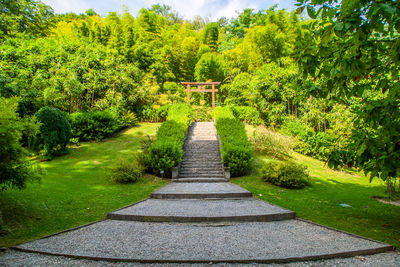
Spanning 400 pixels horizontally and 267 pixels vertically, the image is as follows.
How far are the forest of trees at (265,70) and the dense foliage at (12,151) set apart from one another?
1.81ft

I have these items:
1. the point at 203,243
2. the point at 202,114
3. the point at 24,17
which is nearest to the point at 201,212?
the point at 203,243

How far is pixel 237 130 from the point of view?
10.8 m

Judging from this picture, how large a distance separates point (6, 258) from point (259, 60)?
80.1 ft

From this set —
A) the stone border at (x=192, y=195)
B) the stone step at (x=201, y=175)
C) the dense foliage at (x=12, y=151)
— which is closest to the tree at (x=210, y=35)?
the stone step at (x=201, y=175)

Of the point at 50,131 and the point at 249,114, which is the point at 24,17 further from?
the point at 249,114

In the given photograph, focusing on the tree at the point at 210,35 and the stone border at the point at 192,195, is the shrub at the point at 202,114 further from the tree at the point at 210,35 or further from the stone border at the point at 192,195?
the tree at the point at 210,35

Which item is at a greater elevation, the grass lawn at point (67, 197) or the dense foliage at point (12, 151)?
the dense foliage at point (12, 151)

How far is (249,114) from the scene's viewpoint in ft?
59.4

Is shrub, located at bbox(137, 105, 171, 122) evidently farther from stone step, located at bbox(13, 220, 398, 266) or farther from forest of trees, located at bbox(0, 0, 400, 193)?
stone step, located at bbox(13, 220, 398, 266)

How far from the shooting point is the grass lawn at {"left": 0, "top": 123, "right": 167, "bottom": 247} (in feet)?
12.7

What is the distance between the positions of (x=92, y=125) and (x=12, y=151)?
8.95 metres

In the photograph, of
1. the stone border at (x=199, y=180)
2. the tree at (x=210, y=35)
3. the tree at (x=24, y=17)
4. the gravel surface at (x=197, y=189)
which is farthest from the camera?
the tree at (x=210, y=35)

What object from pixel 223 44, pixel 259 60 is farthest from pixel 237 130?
pixel 223 44

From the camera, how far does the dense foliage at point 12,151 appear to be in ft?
11.4
